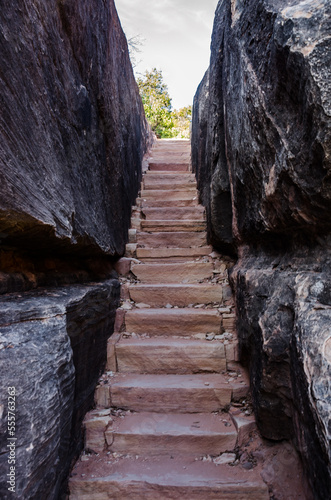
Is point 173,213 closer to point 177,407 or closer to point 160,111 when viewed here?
point 177,407

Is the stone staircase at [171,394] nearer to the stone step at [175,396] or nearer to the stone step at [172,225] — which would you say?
the stone step at [175,396]

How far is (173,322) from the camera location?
257 centimetres

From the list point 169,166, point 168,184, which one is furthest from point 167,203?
point 169,166

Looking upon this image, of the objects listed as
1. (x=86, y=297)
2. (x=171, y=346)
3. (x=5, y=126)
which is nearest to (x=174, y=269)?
(x=171, y=346)

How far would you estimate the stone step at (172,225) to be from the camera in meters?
3.87

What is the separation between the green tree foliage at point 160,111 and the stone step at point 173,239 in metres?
7.29

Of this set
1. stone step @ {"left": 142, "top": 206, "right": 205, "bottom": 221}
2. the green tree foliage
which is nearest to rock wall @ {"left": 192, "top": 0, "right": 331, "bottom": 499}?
stone step @ {"left": 142, "top": 206, "right": 205, "bottom": 221}

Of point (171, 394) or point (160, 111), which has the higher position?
point (160, 111)

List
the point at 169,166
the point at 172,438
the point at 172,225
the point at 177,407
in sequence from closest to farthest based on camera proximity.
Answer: the point at 172,438 → the point at 177,407 → the point at 172,225 → the point at 169,166

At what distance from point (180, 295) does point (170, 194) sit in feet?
7.37

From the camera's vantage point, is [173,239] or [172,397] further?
[173,239]

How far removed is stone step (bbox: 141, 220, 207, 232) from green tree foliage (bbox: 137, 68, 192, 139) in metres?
6.97

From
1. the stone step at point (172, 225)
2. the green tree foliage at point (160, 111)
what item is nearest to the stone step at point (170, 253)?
the stone step at point (172, 225)

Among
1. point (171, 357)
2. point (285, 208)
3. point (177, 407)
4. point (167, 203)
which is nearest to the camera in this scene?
point (285, 208)
